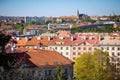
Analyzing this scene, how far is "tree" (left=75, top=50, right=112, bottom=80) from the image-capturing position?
94.8ft

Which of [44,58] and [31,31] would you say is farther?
[31,31]

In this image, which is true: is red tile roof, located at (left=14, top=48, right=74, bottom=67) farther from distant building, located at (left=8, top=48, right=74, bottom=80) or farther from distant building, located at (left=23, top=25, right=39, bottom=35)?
distant building, located at (left=23, top=25, right=39, bottom=35)

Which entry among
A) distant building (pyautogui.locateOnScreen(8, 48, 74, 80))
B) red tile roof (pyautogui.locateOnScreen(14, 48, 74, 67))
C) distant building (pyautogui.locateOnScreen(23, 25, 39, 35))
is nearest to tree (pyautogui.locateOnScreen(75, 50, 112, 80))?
distant building (pyautogui.locateOnScreen(8, 48, 74, 80))

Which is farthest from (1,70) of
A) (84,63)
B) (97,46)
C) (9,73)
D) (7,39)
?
(97,46)

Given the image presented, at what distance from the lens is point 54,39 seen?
47.0 metres

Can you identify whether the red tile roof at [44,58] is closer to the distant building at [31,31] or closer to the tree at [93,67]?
the tree at [93,67]

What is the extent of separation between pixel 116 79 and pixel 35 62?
5654 mm

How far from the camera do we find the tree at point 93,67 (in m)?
28.9

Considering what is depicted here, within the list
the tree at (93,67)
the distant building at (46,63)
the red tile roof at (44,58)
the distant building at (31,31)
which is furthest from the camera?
the distant building at (31,31)

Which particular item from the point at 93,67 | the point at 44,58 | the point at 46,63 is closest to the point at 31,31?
the point at 93,67

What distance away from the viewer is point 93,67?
3042cm

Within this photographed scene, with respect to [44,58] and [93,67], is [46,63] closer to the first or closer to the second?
[44,58]

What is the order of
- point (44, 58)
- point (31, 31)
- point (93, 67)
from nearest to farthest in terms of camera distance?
point (44, 58) < point (93, 67) < point (31, 31)

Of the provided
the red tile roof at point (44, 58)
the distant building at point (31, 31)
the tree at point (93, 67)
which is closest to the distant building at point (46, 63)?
the red tile roof at point (44, 58)
